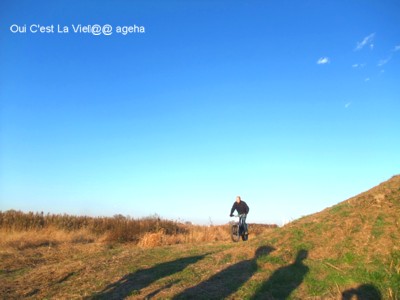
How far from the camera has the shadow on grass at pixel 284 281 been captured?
26.7 feet

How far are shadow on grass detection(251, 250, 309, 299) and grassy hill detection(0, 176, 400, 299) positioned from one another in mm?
22

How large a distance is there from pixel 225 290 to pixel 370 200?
5.99 m

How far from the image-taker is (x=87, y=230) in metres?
23.2

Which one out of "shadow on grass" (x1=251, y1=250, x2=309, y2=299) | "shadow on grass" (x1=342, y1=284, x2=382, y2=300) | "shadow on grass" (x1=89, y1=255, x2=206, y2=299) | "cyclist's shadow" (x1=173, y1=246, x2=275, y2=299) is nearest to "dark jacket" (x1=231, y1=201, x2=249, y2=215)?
"shadow on grass" (x1=89, y1=255, x2=206, y2=299)

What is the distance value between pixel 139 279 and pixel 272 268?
10.8ft

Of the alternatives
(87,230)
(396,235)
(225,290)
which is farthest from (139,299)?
(87,230)

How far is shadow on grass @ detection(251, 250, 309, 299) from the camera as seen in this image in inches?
320

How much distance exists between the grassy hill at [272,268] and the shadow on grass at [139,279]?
0.07 ft

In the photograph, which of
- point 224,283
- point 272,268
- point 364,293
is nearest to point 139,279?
point 224,283

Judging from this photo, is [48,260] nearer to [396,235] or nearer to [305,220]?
[305,220]

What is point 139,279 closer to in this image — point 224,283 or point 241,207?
point 224,283

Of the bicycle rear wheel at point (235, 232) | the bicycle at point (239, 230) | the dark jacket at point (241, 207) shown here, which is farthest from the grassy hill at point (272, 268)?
the bicycle rear wheel at point (235, 232)

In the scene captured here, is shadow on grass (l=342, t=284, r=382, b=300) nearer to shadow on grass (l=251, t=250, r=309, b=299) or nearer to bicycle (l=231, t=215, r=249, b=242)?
shadow on grass (l=251, t=250, r=309, b=299)

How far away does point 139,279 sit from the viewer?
9.46 meters
